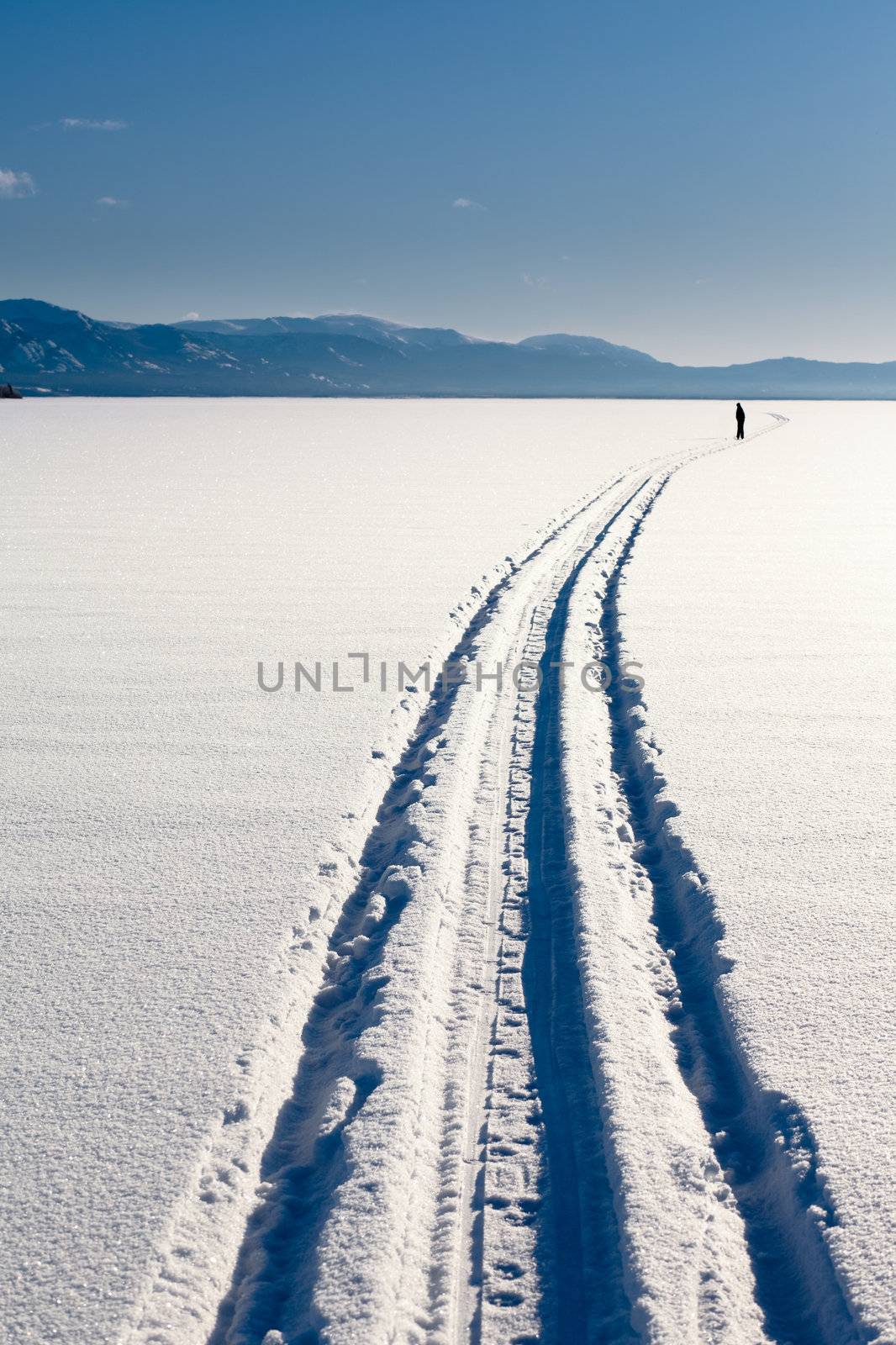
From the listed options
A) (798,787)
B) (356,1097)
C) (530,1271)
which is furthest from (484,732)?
(530,1271)

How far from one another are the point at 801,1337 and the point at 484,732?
3.50 metres

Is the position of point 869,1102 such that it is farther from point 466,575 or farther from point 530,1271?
point 466,575

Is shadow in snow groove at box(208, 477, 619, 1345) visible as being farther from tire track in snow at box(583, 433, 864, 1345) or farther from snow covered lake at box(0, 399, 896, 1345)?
tire track in snow at box(583, 433, 864, 1345)

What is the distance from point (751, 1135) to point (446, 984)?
0.94 metres

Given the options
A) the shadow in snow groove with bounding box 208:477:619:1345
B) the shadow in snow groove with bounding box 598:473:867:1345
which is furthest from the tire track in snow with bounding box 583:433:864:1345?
the shadow in snow groove with bounding box 208:477:619:1345

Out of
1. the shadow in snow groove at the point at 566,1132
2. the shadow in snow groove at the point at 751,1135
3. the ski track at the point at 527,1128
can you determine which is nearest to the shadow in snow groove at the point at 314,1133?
the ski track at the point at 527,1128

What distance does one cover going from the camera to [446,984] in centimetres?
311

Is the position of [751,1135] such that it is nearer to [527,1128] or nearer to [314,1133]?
[527,1128]

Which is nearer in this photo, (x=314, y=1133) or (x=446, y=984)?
(x=314, y=1133)

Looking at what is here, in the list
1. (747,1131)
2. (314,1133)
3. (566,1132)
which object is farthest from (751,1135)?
(314,1133)

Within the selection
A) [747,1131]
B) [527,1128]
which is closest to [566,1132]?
[527,1128]

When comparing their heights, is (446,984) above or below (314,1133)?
above

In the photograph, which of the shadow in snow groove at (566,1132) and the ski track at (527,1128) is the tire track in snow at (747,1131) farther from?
the shadow in snow groove at (566,1132)

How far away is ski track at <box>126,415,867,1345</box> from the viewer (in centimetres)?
209
